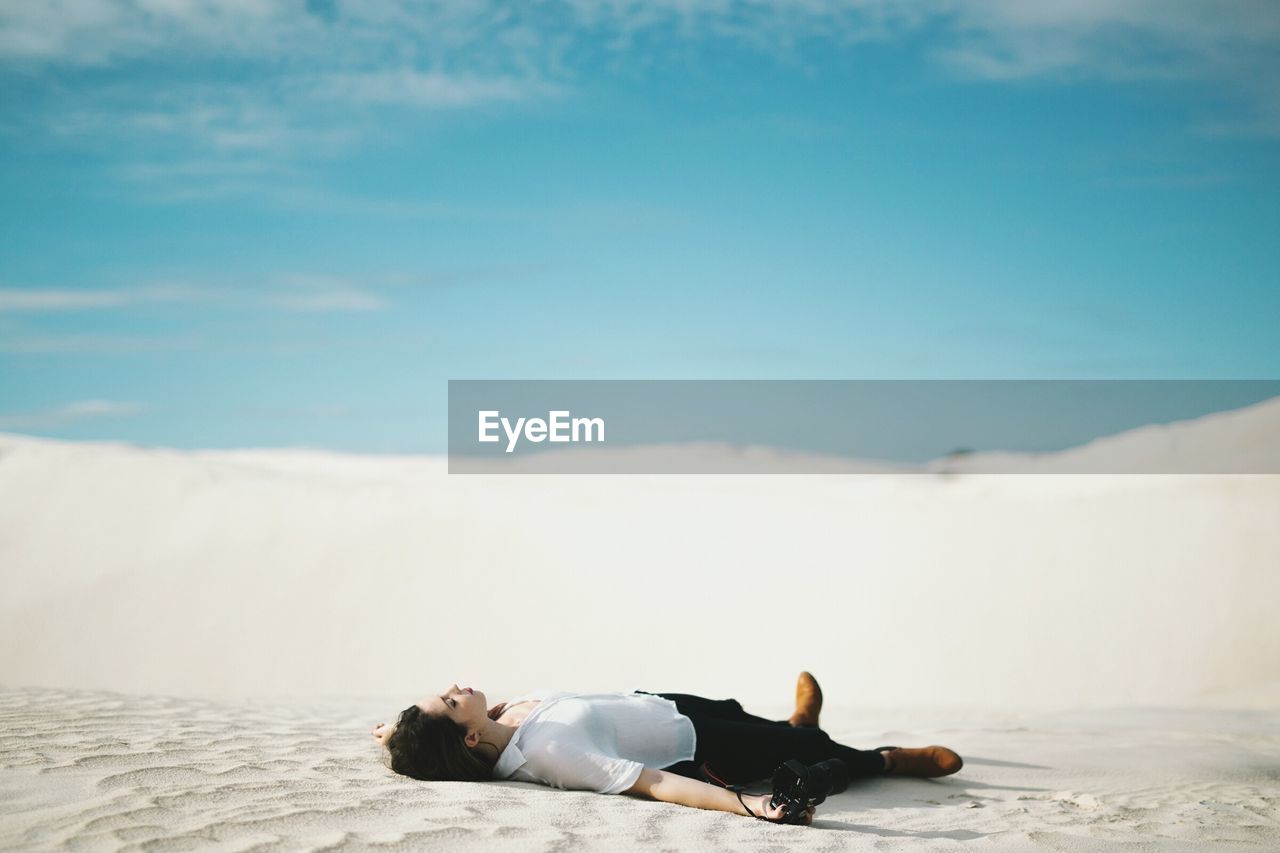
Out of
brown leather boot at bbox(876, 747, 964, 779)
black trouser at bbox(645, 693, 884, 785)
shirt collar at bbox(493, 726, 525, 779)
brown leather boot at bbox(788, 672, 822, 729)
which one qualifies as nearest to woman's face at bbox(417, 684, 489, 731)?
shirt collar at bbox(493, 726, 525, 779)

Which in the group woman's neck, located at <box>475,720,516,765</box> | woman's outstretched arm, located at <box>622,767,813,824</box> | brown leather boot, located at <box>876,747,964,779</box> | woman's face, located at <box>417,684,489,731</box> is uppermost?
woman's face, located at <box>417,684,489,731</box>

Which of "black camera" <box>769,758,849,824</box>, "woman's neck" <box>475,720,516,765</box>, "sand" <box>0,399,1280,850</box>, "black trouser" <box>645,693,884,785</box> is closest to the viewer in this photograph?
"black camera" <box>769,758,849,824</box>

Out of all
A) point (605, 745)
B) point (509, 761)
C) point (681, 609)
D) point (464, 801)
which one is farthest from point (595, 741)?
point (681, 609)

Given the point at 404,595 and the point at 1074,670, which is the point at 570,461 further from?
the point at 1074,670

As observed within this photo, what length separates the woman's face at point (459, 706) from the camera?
389cm

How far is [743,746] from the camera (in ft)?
14.1

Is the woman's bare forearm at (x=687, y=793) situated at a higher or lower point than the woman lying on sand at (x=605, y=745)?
lower

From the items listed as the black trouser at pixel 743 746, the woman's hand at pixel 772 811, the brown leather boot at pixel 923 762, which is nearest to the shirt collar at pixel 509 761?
the black trouser at pixel 743 746

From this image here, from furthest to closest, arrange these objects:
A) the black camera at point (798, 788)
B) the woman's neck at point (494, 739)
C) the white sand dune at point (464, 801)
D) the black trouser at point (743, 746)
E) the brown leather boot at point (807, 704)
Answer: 1. the brown leather boot at point (807, 704)
2. the black trouser at point (743, 746)
3. the woman's neck at point (494, 739)
4. the black camera at point (798, 788)
5. the white sand dune at point (464, 801)

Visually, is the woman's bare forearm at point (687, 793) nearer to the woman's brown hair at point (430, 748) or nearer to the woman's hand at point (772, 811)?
the woman's hand at point (772, 811)

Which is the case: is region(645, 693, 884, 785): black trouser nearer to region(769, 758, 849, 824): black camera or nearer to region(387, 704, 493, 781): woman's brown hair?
region(769, 758, 849, 824): black camera

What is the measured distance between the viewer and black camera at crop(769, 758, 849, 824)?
347 cm

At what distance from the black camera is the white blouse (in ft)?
1.77

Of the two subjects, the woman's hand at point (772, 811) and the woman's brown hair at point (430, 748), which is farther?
the woman's brown hair at point (430, 748)
